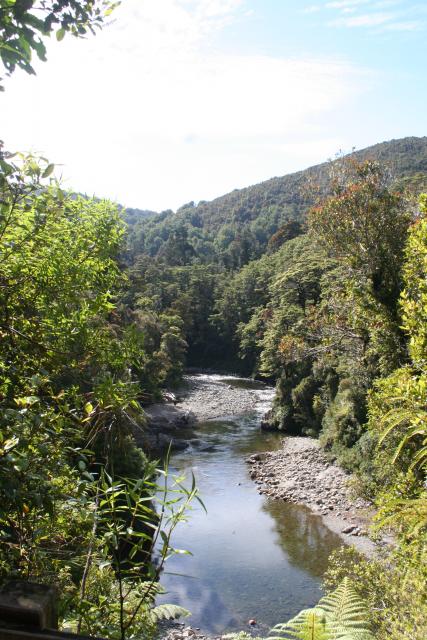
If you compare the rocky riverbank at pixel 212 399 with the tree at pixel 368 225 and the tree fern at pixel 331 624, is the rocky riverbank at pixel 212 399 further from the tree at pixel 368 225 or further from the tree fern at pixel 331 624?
the tree fern at pixel 331 624

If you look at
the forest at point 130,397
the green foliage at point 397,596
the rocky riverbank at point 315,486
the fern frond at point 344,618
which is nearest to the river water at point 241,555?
the rocky riverbank at point 315,486

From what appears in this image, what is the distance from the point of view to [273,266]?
54219 mm

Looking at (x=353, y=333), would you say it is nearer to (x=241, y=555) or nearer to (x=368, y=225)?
(x=368, y=225)

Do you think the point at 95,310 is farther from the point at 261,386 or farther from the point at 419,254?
the point at 261,386

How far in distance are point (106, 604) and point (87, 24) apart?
2767 millimetres

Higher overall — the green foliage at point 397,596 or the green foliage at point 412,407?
the green foliage at point 412,407

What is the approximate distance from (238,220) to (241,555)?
11554 cm

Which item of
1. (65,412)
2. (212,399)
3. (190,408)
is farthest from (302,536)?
(212,399)

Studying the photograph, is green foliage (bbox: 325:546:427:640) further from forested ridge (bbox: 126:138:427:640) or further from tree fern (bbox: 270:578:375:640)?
tree fern (bbox: 270:578:375:640)

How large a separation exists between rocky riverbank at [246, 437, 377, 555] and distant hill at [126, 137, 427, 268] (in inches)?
2024

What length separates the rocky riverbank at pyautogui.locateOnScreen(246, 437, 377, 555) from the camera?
16127 mm

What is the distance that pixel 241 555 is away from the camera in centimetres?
1418

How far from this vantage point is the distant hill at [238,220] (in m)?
81.4

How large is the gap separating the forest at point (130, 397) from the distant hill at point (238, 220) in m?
54.3
